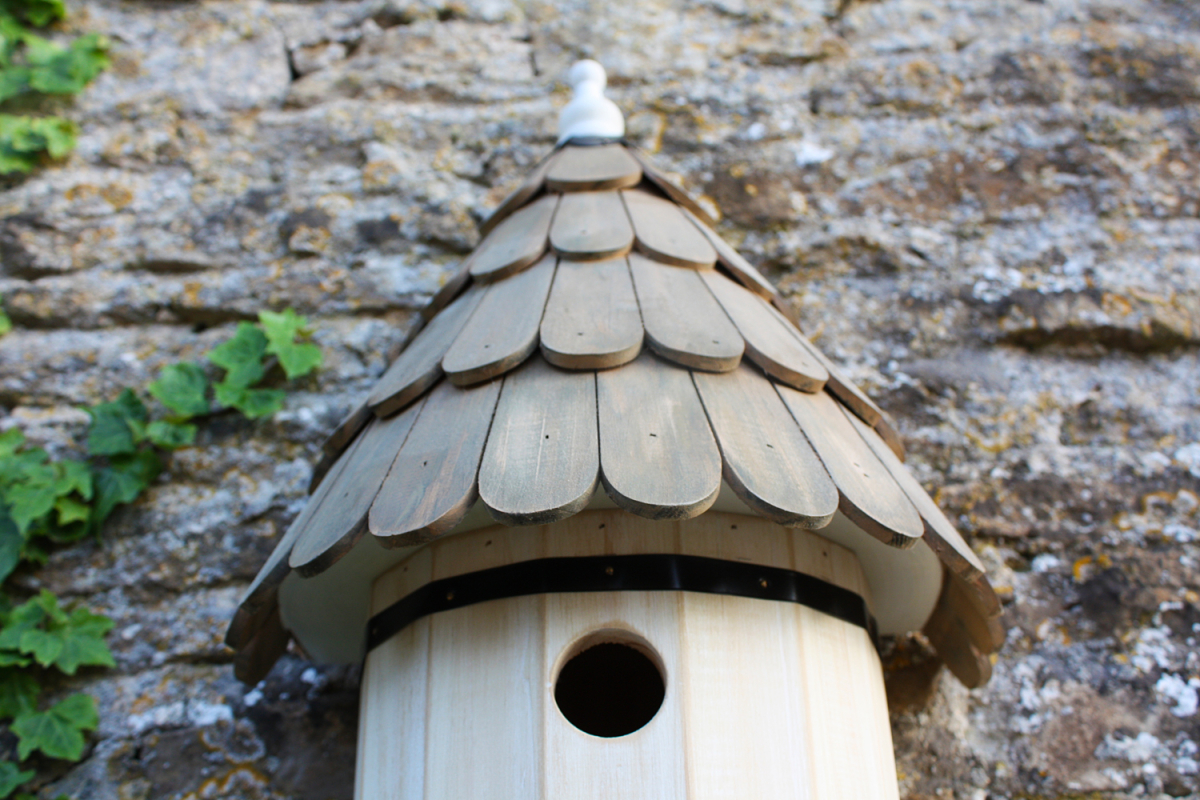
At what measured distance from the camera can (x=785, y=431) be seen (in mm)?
970

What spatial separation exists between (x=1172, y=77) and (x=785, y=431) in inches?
69.2

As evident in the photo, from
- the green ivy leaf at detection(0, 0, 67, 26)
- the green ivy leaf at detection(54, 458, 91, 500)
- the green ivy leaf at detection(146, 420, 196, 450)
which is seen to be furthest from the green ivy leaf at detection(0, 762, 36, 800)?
the green ivy leaf at detection(0, 0, 67, 26)

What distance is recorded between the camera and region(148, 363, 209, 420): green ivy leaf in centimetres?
166

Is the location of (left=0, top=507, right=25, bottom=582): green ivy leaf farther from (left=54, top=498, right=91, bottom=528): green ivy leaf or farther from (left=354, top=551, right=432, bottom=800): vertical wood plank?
(left=354, top=551, right=432, bottom=800): vertical wood plank

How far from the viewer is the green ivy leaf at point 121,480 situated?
158cm

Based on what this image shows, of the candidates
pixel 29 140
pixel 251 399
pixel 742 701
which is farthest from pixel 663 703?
pixel 29 140

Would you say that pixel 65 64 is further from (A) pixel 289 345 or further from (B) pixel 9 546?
(B) pixel 9 546

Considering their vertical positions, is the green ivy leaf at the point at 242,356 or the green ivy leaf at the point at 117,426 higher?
the green ivy leaf at the point at 242,356

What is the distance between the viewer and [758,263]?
1.85 meters

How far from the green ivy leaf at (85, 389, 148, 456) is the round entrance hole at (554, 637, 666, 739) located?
976mm

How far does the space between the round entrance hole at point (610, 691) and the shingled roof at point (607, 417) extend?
435mm

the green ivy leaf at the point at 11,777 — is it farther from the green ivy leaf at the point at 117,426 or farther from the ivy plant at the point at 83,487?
the green ivy leaf at the point at 117,426

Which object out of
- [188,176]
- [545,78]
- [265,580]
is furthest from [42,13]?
[265,580]

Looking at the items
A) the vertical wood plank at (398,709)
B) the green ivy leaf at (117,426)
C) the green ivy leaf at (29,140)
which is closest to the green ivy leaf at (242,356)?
the green ivy leaf at (117,426)
